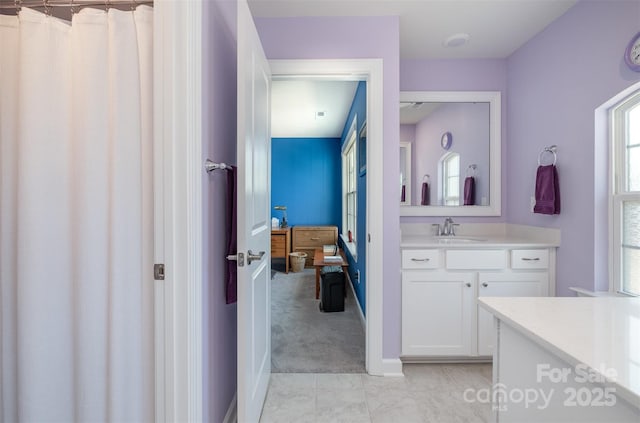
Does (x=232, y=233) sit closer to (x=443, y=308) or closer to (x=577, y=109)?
(x=443, y=308)

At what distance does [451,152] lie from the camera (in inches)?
107

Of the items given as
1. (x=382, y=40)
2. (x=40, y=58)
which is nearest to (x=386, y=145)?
(x=382, y=40)

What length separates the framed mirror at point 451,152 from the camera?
2.65 meters

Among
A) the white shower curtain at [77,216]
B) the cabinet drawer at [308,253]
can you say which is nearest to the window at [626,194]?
the white shower curtain at [77,216]

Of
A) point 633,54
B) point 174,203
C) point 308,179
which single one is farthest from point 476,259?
point 308,179

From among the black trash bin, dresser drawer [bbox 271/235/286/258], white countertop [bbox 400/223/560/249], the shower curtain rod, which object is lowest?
the black trash bin

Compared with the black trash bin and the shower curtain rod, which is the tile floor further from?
the shower curtain rod

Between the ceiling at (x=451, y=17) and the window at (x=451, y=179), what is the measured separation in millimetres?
874

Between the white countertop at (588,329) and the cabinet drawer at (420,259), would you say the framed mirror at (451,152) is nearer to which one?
the cabinet drawer at (420,259)

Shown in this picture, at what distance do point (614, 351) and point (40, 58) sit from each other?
1961 millimetres

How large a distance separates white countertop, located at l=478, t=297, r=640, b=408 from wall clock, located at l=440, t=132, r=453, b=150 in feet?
6.30

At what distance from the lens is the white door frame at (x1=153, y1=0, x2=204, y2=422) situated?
1038 mm

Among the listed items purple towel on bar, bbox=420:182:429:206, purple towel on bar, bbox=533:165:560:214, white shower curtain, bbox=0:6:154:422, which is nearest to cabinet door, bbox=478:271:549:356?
purple towel on bar, bbox=533:165:560:214

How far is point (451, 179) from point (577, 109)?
993mm
